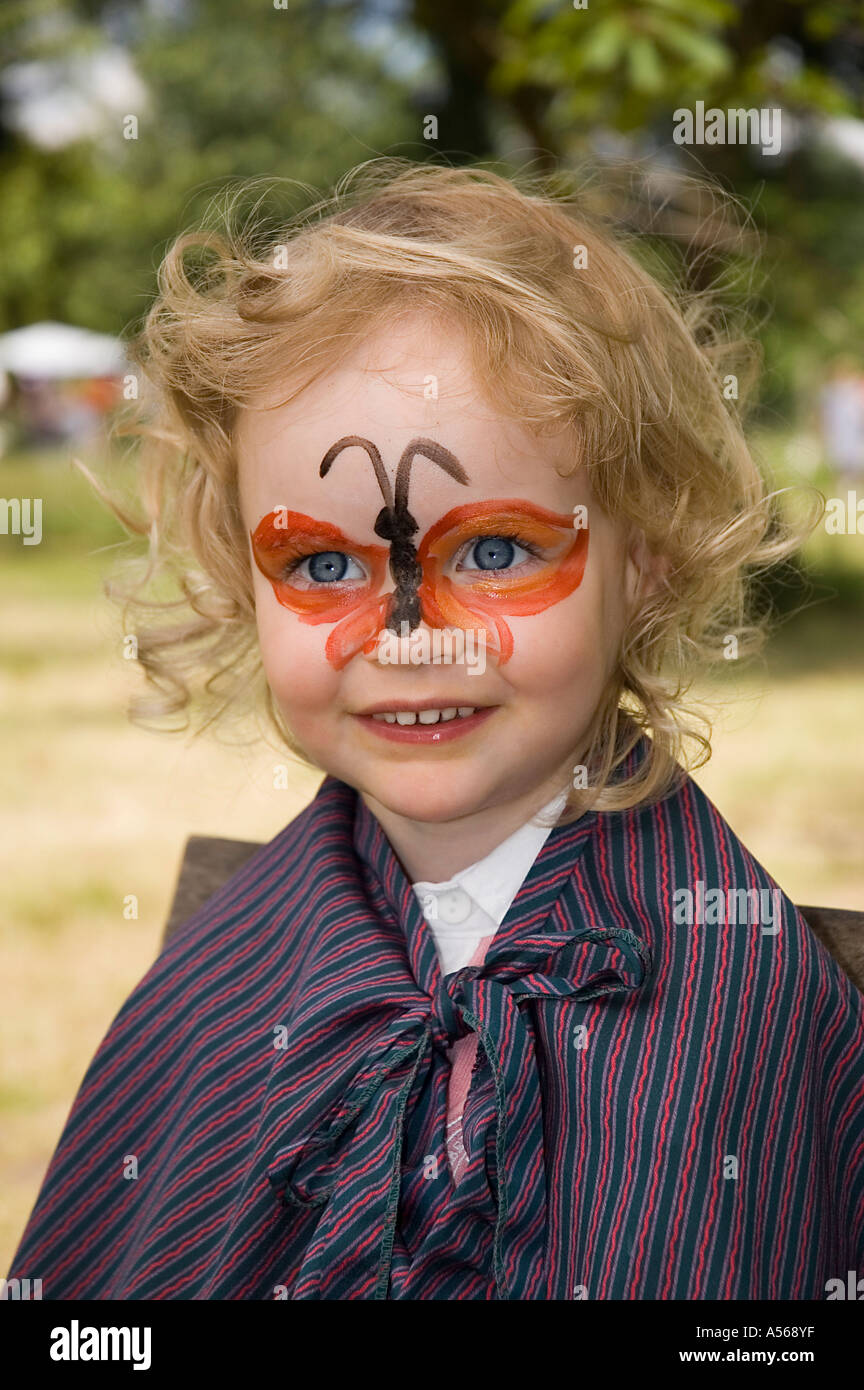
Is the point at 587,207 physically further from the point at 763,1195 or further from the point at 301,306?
the point at 763,1195

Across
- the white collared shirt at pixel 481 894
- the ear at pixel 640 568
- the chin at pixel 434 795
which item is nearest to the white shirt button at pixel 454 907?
the white collared shirt at pixel 481 894

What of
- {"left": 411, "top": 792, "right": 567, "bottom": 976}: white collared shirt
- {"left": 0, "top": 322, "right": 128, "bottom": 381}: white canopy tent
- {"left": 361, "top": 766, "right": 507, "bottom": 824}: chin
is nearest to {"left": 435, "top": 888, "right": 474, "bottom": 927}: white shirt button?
{"left": 411, "top": 792, "right": 567, "bottom": 976}: white collared shirt

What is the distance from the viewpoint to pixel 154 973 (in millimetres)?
1589

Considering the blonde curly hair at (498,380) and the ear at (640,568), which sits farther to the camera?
the ear at (640,568)

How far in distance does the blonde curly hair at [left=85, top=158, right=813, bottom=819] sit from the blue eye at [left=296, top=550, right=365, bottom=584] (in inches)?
5.8

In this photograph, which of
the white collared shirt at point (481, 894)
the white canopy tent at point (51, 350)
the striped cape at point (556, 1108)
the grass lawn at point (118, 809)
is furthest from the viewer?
the white canopy tent at point (51, 350)

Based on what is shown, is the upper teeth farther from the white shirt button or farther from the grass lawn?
the grass lawn

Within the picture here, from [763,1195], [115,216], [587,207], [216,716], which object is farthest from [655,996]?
[115,216]

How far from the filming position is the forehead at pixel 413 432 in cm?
126

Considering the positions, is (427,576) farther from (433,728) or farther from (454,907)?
(454,907)

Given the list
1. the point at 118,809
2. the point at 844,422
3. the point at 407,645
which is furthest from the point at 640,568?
the point at 844,422

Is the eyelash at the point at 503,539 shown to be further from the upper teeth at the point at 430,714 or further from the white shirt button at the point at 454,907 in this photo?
the white shirt button at the point at 454,907
